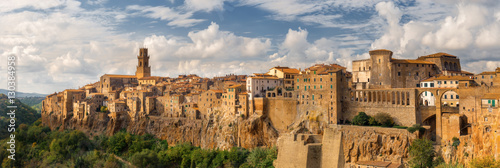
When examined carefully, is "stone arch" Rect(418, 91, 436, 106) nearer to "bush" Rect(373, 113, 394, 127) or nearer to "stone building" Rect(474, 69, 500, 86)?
"bush" Rect(373, 113, 394, 127)

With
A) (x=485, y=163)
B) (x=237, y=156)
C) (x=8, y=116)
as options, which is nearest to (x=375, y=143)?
(x=485, y=163)

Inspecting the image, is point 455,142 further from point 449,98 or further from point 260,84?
point 260,84

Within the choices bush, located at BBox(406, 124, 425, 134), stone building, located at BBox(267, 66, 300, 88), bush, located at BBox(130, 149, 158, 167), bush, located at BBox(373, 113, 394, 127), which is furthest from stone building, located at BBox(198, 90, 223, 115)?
bush, located at BBox(406, 124, 425, 134)

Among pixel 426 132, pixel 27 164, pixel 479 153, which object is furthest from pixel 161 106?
pixel 479 153

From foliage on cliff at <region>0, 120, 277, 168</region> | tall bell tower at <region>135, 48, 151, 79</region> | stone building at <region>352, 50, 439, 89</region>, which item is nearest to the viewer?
foliage on cliff at <region>0, 120, 277, 168</region>

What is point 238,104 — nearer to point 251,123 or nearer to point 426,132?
point 251,123

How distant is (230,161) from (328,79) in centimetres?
1293

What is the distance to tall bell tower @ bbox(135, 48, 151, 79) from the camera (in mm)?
73000

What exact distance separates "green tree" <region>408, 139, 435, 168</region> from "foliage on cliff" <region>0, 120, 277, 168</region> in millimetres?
12644

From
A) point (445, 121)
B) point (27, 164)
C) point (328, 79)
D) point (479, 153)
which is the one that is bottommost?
point (27, 164)

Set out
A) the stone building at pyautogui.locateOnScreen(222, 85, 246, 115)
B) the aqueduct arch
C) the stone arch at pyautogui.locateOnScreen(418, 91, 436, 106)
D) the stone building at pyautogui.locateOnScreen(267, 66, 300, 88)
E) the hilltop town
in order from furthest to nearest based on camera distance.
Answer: the stone building at pyautogui.locateOnScreen(267, 66, 300, 88)
the stone building at pyautogui.locateOnScreen(222, 85, 246, 115)
the stone arch at pyautogui.locateOnScreen(418, 91, 436, 106)
the aqueduct arch
the hilltop town

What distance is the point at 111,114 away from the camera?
54188 mm

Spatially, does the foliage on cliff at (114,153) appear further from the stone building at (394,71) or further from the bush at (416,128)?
the stone building at (394,71)

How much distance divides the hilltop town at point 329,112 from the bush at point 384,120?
0.61m
